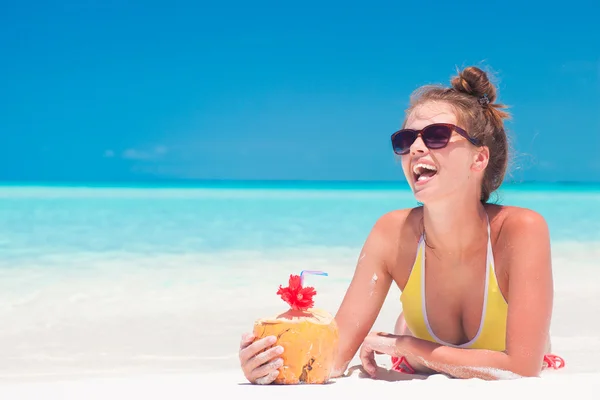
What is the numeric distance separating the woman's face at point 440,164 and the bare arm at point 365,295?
15.9 inches

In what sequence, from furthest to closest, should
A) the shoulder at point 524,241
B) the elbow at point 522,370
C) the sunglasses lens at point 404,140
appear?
the sunglasses lens at point 404,140 < the shoulder at point 524,241 < the elbow at point 522,370

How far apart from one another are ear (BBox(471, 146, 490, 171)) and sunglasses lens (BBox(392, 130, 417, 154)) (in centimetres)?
28

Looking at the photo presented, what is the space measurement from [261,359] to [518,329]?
0.97 m

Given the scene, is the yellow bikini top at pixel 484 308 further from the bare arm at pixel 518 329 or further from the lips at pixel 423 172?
the lips at pixel 423 172

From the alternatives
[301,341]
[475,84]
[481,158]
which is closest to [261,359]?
[301,341]

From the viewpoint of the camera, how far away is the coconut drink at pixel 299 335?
236 cm

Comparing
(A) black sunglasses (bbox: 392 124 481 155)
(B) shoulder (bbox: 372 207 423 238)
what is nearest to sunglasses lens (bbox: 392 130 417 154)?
(A) black sunglasses (bbox: 392 124 481 155)

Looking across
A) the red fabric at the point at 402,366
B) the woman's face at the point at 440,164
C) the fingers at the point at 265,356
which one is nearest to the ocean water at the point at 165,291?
the woman's face at the point at 440,164

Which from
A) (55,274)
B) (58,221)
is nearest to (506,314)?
(55,274)

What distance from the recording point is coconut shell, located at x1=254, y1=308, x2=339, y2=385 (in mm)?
2354

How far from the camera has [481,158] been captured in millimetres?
3033

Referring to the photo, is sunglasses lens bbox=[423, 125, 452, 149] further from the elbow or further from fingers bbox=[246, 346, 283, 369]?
fingers bbox=[246, 346, 283, 369]

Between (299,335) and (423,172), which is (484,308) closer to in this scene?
(423,172)

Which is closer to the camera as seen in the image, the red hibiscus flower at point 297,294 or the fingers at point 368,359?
the red hibiscus flower at point 297,294
